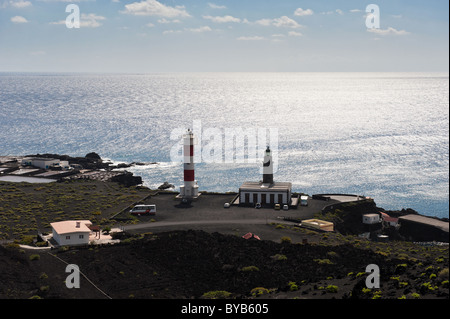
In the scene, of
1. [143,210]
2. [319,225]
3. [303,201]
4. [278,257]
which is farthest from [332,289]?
[303,201]

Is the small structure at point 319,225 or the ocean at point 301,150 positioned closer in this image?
the small structure at point 319,225

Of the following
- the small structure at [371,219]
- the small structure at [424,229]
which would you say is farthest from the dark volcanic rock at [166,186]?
the small structure at [424,229]

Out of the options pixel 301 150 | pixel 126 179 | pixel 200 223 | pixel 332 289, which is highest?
pixel 301 150

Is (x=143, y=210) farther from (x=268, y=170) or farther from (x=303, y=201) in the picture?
(x=303, y=201)

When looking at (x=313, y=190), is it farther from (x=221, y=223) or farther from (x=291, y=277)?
(x=291, y=277)

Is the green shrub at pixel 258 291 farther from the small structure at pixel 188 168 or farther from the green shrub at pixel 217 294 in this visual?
the small structure at pixel 188 168
